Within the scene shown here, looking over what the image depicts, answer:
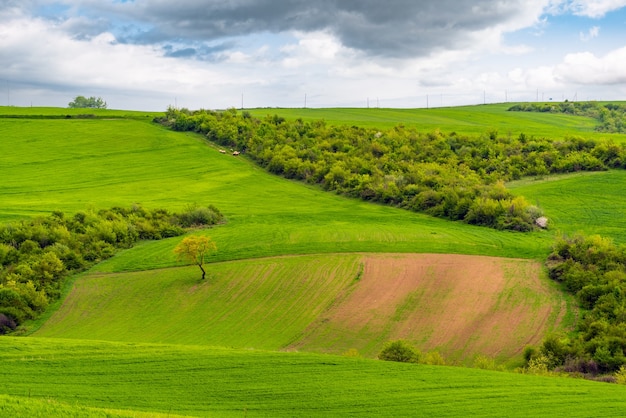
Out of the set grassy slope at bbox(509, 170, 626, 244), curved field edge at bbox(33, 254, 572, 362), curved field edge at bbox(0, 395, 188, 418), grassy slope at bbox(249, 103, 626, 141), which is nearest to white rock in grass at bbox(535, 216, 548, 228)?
grassy slope at bbox(509, 170, 626, 244)

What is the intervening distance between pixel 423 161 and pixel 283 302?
64.6 m

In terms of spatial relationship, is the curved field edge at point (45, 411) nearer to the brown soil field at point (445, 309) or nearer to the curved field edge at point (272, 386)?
the curved field edge at point (272, 386)

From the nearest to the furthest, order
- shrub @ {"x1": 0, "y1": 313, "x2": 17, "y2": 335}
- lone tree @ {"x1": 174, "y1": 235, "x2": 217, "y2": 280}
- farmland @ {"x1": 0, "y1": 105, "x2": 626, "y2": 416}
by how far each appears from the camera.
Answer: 1. farmland @ {"x1": 0, "y1": 105, "x2": 626, "y2": 416}
2. shrub @ {"x1": 0, "y1": 313, "x2": 17, "y2": 335}
3. lone tree @ {"x1": 174, "y1": 235, "x2": 217, "y2": 280}

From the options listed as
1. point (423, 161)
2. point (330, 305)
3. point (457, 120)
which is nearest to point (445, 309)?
point (330, 305)

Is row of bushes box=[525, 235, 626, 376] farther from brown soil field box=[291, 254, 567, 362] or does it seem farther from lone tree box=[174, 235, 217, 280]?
lone tree box=[174, 235, 217, 280]

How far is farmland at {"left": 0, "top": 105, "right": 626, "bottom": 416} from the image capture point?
31016 mm

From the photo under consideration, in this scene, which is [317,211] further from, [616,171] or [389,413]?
[389,413]

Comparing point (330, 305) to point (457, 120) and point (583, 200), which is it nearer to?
point (583, 200)

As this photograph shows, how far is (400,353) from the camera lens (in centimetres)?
4216

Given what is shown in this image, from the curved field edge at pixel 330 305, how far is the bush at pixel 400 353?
18.3ft

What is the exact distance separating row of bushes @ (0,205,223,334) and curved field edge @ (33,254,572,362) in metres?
2.97

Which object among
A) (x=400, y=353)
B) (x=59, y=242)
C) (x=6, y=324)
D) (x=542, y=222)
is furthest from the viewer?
(x=542, y=222)

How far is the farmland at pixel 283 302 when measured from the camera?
102 ft

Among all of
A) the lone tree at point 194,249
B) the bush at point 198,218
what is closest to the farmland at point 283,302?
the lone tree at point 194,249
